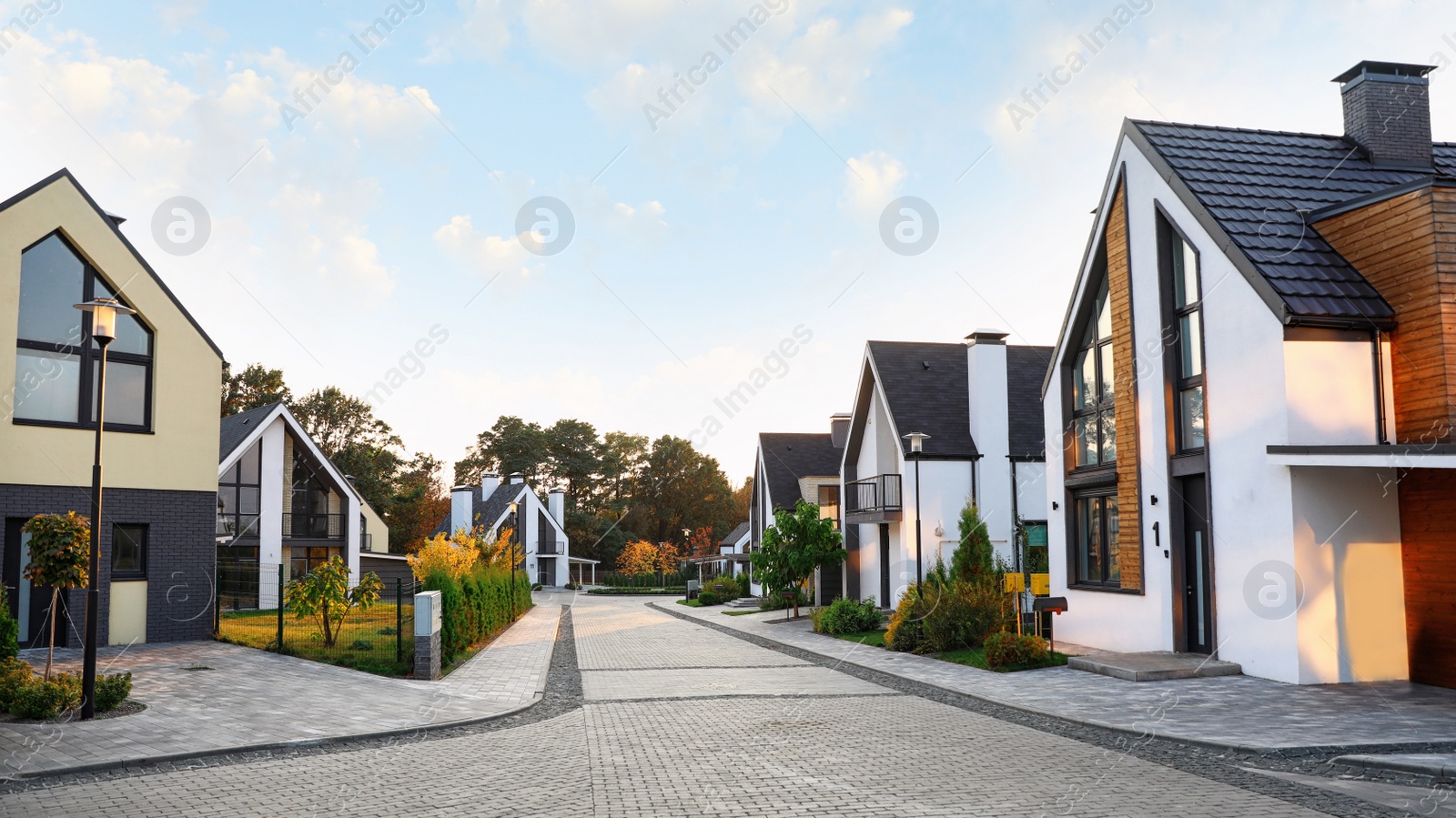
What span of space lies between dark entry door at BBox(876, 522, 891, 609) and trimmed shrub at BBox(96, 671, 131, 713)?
781 inches

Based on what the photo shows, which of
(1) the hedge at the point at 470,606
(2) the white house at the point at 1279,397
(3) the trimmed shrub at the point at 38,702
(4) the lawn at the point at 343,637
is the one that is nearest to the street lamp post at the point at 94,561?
(3) the trimmed shrub at the point at 38,702

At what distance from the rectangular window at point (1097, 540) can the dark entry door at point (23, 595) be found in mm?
17242

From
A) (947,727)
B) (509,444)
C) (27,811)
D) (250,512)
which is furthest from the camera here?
(509,444)

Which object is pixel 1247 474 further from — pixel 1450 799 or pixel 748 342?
pixel 748 342

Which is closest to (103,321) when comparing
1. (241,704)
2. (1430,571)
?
(241,704)

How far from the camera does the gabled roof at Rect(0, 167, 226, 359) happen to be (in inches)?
602

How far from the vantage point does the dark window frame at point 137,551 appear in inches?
641

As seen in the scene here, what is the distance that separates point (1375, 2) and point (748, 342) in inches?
465

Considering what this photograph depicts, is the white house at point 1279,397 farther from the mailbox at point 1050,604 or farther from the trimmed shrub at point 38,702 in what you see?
the trimmed shrub at point 38,702

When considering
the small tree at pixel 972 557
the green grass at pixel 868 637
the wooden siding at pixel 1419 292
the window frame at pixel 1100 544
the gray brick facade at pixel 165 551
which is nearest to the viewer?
the wooden siding at pixel 1419 292

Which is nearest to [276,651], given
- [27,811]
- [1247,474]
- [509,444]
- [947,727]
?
[27,811]

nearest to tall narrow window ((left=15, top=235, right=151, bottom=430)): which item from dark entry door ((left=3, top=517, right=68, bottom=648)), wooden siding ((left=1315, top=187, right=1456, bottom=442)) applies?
dark entry door ((left=3, top=517, right=68, bottom=648))

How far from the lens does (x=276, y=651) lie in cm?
1574

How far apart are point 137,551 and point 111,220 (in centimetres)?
596
